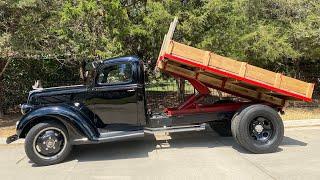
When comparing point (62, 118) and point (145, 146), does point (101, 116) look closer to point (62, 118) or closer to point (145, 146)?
point (62, 118)

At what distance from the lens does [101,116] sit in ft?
28.0

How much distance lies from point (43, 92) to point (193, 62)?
295 cm

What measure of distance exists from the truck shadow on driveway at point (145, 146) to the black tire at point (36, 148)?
1.34ft

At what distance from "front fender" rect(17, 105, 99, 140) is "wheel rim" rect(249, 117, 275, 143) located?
304 cm

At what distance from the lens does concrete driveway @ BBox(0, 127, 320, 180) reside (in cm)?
719

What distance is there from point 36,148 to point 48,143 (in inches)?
9.1

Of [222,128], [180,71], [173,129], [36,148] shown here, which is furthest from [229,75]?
[36,148]

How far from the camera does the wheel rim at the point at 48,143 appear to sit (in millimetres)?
8141

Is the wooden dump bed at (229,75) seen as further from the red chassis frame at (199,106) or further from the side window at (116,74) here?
the side window at (116,74)

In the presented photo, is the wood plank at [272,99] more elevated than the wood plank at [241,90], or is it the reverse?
the wood plank at [241,90]

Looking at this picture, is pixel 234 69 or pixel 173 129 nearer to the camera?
pixel 234 69

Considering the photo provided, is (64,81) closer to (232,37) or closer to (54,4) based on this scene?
(54,4)


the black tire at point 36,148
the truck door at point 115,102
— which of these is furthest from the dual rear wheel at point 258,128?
the black tire at point 36,148

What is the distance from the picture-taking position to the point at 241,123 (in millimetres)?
8469
